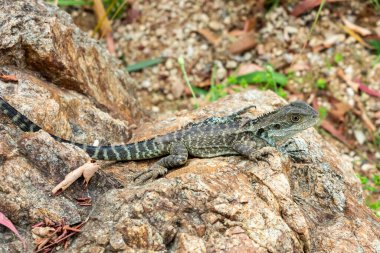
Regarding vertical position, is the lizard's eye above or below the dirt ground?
above

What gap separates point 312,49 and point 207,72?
90.9 inches

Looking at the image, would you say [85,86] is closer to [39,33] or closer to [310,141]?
[39,33]

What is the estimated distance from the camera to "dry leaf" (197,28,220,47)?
11931mm

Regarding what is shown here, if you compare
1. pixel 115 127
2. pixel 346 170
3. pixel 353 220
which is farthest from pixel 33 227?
pixel 346 170

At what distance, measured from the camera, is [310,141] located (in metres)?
7.15

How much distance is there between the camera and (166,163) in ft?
21.3

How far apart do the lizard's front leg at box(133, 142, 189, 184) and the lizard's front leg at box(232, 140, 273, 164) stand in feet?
2.11

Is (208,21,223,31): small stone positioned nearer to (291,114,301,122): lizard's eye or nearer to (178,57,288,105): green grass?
(178,57,288,105): green grass

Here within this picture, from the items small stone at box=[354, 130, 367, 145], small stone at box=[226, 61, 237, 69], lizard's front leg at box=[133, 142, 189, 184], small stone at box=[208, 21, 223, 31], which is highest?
lizard's front leg at box=[133, 142, 189, 184]

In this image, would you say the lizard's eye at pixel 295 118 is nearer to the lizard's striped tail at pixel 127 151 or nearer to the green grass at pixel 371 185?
the lizard's striped tail at pixel 127 151

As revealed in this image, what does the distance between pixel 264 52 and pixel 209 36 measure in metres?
1.27

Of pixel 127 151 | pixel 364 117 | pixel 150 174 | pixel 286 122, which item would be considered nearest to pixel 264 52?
pixel 364 117

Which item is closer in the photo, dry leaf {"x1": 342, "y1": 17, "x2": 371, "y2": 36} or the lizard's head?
the lizard's head

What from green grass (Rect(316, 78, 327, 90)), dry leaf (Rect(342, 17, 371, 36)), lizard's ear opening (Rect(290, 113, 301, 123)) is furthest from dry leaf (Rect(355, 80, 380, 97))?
lizard's ear opening (Rect(290, 113, 301, 123))
